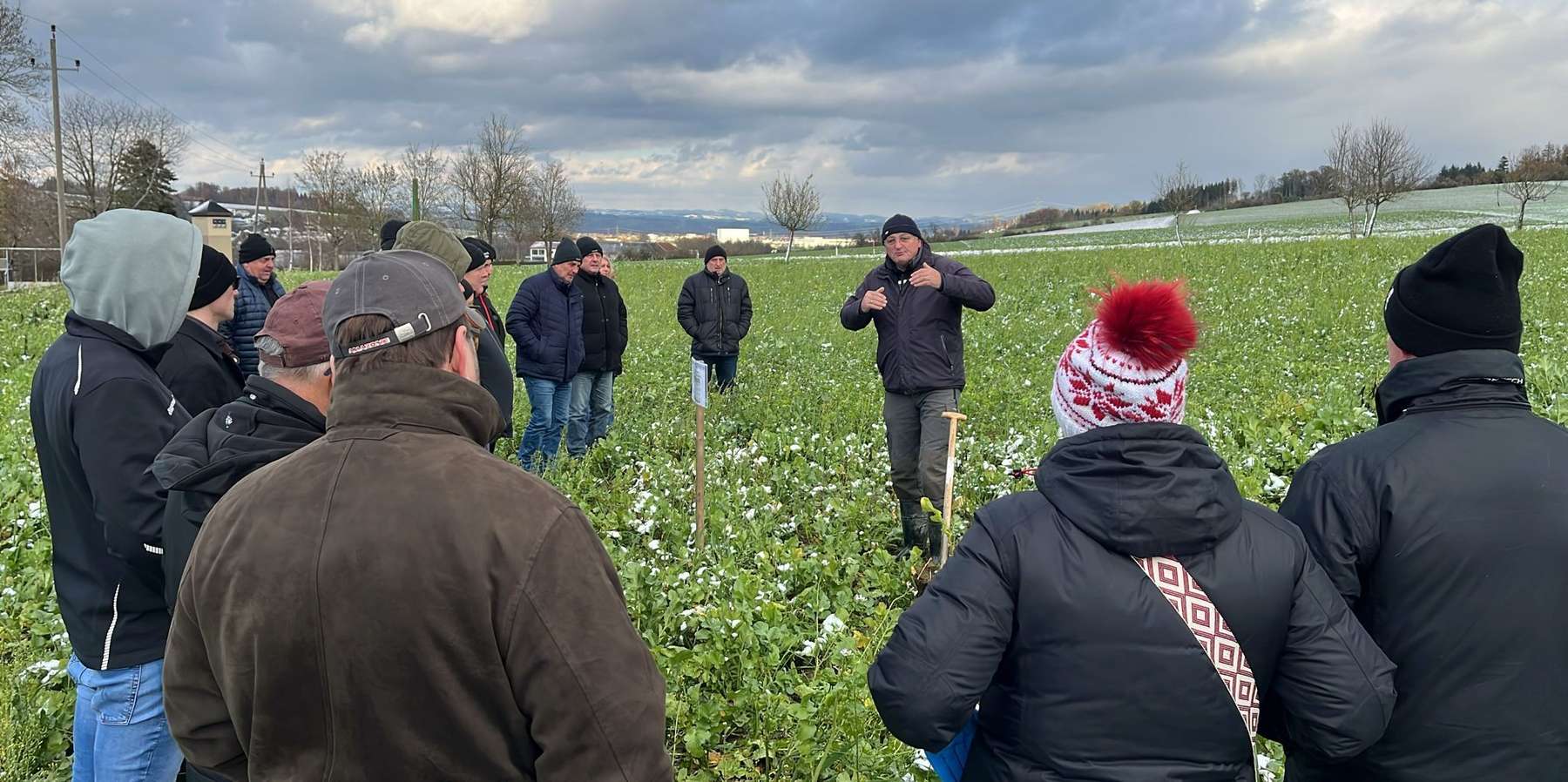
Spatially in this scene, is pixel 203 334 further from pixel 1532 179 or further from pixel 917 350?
pixel 1532 179

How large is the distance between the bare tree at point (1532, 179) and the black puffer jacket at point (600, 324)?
46.9m

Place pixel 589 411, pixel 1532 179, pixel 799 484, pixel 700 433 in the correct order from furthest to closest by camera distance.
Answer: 1. pixel 1532 179
2. pixel 589 411
3. pixel 799 484
4. pixel 700 433

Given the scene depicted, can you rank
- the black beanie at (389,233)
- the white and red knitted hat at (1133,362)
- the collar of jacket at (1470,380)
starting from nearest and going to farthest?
1. the white and red knitted hat at (1133,362)
2. the collar of jacket at (1470,380)
3. the black beanie at (389,233)

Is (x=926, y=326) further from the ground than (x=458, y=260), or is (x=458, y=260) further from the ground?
(x=458, y=260)

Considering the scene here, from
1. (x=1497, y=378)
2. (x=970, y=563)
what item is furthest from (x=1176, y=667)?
(x=1497, y=378)

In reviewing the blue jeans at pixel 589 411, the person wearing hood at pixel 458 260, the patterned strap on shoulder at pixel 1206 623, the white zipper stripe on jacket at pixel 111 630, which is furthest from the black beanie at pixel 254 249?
the patterned strap on shoulder at pixel 1206 623

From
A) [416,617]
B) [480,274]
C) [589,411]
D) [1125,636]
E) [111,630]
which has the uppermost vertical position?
[480,274]

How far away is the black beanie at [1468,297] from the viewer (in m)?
2.11

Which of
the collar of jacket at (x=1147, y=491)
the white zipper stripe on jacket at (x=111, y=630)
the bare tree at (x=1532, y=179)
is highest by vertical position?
the bare tree at (x=1532, y=179)

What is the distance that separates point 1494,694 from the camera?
199 cm

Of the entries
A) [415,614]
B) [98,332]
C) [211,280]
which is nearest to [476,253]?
[211,280]

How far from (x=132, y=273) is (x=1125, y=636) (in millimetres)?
2952

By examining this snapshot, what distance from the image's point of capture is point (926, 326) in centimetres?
593

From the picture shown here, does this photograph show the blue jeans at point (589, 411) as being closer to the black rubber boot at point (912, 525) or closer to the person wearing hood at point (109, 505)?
the black rubber boot at point (912, 525)
